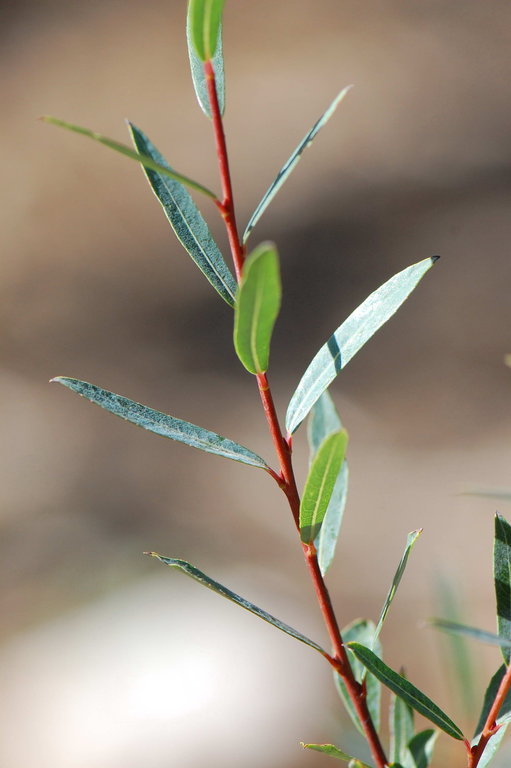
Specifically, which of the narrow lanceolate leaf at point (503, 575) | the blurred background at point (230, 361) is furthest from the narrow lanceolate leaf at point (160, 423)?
the blurred background at point (230, 361)

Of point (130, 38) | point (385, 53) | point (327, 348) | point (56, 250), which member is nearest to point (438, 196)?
point (385, 53)

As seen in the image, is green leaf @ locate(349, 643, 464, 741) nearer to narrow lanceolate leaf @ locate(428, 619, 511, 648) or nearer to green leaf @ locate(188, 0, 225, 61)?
narrow lanceolate leaf @ locate(428, 619, 511, 648)

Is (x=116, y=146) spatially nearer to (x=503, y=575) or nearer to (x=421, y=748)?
(x=503, y=575)

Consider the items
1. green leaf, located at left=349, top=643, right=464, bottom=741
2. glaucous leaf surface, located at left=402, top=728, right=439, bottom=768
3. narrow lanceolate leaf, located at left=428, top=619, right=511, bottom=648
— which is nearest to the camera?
narrow lanceolate leaf, located at left=428, top=619, right=511, bottom=648

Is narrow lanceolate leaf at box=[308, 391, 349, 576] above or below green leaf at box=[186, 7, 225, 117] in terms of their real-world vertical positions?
below

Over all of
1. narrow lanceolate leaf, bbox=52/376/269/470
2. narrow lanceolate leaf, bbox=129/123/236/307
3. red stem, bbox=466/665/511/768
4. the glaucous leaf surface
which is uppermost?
narrow lanceolate leaf, bbox=129/123/236/307

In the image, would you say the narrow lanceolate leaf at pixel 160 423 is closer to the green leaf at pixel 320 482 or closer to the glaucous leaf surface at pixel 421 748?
the green leaf at pixel 320 482

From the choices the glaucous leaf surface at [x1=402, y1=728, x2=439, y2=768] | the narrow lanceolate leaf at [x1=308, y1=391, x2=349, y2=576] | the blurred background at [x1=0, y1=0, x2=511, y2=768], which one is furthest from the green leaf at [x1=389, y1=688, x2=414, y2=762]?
the blurred background at [x1=0, y1=0, x2=511, y2=768]
